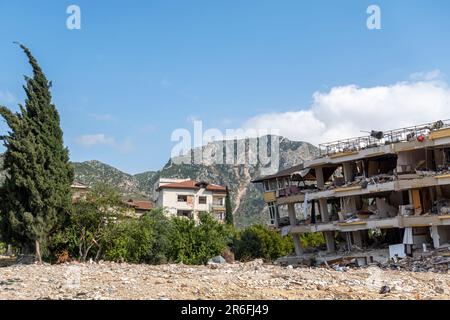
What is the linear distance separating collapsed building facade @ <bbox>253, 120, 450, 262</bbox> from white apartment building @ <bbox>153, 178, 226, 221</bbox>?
90.9 feet

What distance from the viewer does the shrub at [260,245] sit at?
158ft

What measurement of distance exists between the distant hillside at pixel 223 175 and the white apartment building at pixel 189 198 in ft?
193

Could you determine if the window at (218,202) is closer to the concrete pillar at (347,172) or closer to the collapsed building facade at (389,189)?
the collapsed building facade at (389,189)

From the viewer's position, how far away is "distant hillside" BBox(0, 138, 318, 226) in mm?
135750

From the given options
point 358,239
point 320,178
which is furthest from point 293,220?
point 358,239

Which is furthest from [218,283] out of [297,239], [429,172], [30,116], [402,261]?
[297,239]

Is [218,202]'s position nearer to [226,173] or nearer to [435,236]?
[435,236]

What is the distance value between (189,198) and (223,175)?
9087 cm

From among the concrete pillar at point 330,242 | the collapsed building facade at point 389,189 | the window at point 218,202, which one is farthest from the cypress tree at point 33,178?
the window at point 218,202

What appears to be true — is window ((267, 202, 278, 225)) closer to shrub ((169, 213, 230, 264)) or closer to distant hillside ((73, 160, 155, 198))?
shrub ((169, 213, 230, 264))

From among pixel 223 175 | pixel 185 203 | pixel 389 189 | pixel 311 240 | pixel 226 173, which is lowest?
pixel 311 240

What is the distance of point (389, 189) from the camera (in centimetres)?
3238

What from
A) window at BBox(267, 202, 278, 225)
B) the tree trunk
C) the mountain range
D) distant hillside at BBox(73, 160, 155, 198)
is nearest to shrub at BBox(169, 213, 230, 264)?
window at BBox(267, 202, 278, 225)
